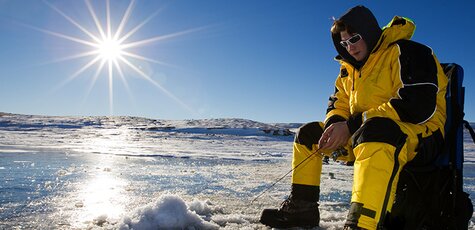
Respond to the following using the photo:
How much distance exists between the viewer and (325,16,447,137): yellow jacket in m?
2.11

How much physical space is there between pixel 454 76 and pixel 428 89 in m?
0.36

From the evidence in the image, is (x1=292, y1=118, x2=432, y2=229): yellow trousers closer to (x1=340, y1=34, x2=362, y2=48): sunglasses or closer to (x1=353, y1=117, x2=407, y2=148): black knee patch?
(x1=353, y1=117, x2=407, y2=148): black knee patch

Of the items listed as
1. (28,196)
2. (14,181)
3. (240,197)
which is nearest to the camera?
(28,196)

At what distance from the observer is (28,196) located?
11.3 feet

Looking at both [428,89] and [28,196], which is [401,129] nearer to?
[428,89]

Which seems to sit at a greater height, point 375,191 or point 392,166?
point 392,166

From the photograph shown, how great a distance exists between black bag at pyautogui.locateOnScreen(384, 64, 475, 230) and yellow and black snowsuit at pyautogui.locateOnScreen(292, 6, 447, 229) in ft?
0.21

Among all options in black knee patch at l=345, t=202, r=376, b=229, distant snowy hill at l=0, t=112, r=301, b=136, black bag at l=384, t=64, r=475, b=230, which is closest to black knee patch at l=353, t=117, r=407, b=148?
black bag at l=384, t=64, r=475, b=230

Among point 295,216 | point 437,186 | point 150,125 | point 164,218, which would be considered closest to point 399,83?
point 437,186

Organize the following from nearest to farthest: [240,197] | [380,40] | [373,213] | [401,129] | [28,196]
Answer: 1. [373,213]
2. [401,129]
3. [380,40]
4. [28,196]
5. [240,197]

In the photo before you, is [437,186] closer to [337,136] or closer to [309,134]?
[337,136]

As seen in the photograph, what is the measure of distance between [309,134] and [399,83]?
81 cm

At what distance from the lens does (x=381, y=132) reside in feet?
6.39

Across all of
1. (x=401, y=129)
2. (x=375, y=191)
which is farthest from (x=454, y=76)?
(x=375, y=191)
